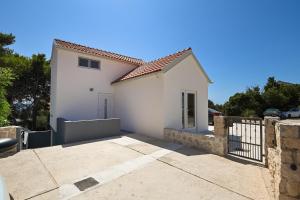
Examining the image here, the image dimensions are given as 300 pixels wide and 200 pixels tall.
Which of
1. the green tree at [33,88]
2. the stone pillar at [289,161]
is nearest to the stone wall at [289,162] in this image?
the stone pillar at [289,161]

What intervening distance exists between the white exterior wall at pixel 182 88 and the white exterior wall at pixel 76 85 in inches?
242

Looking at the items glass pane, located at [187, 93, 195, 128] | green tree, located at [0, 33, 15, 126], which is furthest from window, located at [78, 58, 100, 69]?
glass pane, located at [187, 93, 195, 128]

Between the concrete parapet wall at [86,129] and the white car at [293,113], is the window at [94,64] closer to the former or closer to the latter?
the concrete parapet wall at [86,129]

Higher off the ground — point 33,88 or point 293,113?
point 33,88

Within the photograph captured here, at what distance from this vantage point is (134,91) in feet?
39.0

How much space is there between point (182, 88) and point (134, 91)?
3.48m

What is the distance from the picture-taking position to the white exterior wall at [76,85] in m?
11.7

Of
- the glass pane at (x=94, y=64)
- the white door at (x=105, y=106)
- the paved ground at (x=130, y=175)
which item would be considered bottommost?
the paved ground at (x=130, y=175)

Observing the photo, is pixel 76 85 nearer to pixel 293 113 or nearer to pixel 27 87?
pixel 27 87

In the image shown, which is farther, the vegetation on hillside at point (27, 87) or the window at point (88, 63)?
the vegetation on hillside at point (27, 87)

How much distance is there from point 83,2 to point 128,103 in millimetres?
7159

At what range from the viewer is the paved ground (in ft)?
12.8

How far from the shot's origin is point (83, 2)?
9.89m

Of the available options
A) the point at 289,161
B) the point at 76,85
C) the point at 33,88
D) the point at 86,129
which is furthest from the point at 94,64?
the point at 289,161
